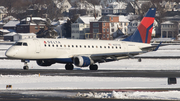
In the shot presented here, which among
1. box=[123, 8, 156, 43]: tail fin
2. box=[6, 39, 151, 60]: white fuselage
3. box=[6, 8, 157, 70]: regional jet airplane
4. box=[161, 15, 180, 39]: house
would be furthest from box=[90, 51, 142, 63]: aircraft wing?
box=[161, 15, 180, 39]: house

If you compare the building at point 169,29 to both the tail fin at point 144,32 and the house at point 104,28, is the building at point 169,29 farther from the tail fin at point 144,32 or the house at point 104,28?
the tail fin at point 144,32

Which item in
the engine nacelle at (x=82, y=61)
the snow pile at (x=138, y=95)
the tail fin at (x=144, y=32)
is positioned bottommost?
the engine nacelle at (x=82, y=61)

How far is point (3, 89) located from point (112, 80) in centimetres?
992

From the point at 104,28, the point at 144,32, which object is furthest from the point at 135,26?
the point at 144,32

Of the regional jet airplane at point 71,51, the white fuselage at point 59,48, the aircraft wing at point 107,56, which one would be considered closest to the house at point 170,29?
the regional jet airplane at point 71,51

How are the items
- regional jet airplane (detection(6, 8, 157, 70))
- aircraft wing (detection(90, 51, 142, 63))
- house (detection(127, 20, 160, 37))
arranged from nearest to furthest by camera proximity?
regional jet airplane (detection(6, 8, 157, 70)) < aircraft wing (detection(90, 51, 142, 63)) < house (detection(127, 20, 160, 37))

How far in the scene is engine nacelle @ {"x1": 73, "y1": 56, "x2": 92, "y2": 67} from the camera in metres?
43.2

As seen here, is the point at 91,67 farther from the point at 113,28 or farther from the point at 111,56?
the point at 113,28

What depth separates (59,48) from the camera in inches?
1746

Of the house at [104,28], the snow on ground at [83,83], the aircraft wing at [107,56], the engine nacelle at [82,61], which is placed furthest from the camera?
the house at [104,28]

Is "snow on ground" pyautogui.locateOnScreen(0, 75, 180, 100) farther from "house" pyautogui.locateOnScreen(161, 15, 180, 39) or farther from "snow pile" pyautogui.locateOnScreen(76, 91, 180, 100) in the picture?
"house" pyautogui.locateOnScreen(161, 15, 180, 39)

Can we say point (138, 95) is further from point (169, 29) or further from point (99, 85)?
point (169, 29)

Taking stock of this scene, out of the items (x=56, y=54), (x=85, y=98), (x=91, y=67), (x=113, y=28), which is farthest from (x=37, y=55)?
(x=113, y=28)

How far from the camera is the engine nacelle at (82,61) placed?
43219mm
